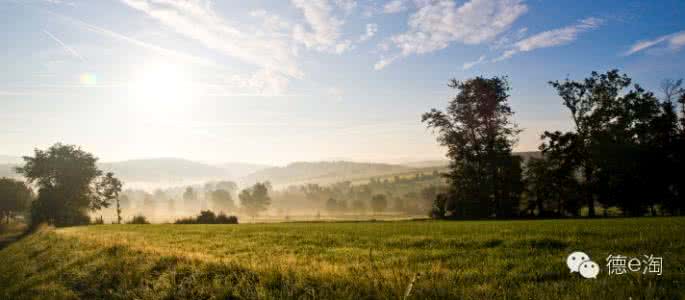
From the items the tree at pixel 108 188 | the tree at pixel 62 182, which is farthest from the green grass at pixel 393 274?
the tree at pixel 108 188

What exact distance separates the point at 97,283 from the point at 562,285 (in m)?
11.6

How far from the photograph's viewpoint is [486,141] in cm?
4688

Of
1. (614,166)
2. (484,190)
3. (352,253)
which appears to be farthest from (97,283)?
(614,166)

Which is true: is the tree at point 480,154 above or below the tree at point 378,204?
above

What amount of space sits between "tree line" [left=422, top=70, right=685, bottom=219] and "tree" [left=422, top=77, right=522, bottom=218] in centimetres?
12

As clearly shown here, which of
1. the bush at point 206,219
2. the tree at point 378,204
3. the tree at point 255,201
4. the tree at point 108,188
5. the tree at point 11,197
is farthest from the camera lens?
the tree at point 255,201

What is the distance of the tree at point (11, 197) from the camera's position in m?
A: 75.4

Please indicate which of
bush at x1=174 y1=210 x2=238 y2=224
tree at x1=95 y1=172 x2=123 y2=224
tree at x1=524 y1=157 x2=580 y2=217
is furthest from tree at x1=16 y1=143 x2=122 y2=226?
tree at x1=524 y1=157 x2=580 y2=217

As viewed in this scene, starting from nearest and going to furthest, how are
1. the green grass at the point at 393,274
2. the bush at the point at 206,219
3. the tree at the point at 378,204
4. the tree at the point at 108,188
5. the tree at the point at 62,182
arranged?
the green grass at the point at 393,274
the bush at the point at 206,219
the tree at the point at 62,182
the tree at the point at 108,188
the tree at the point at 378,204

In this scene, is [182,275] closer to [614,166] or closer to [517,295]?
[517,295]

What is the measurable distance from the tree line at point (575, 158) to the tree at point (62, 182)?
68.3 m

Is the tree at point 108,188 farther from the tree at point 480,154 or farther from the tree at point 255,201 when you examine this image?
the tree at point 255,201

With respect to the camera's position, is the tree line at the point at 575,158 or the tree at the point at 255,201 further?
the tree at the point at 255,201

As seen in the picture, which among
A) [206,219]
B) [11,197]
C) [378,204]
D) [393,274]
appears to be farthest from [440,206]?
[378,204]
